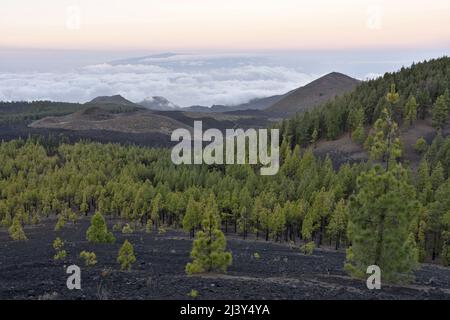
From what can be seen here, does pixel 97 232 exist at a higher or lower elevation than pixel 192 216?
higher

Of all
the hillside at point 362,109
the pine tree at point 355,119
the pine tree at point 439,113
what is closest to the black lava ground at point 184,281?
the pine tree at point 355,119

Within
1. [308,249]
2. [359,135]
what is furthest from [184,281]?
[359,135]

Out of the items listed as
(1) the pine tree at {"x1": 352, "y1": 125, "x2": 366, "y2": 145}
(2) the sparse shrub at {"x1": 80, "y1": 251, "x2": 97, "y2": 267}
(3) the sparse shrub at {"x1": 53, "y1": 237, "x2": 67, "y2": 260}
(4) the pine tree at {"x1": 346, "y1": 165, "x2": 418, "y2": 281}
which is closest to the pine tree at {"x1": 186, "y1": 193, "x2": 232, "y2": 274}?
(4) the pine tree at {"x1": 346, "y1": 165, "x2": 418, "y2": 281}

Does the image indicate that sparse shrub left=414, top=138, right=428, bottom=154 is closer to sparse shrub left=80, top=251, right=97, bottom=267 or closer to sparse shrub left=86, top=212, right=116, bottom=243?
sparse shrub left=86, top=212, right=116, bottom=243

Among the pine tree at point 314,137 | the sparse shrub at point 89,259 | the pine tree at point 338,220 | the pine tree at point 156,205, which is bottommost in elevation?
the pine tree at point 156,205

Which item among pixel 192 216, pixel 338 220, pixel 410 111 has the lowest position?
pixel 192 216

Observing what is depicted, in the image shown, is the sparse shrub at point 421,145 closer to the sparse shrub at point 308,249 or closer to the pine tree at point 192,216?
the sparse shrub at point 308,249

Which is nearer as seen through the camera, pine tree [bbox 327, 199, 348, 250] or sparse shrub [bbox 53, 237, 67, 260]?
sparse shrub [bbox 53, 237, 67, 260]

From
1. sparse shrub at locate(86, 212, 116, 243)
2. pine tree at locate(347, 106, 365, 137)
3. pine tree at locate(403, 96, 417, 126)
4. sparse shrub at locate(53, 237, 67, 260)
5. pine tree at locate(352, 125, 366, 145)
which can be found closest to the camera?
sparse shrub at locate(53, 237, 67, 260)

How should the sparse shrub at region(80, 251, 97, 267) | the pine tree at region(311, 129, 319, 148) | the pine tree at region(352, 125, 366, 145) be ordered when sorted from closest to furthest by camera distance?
the sparse shrub at region(80, 251, 97, 267) < the pine tree at region(352, 125, 366, 145) < the pine tree at region(311, 129, 319, 148)

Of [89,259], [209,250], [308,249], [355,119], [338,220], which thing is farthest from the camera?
[355,119]

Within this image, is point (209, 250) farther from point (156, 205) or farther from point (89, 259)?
point (156, 205)
